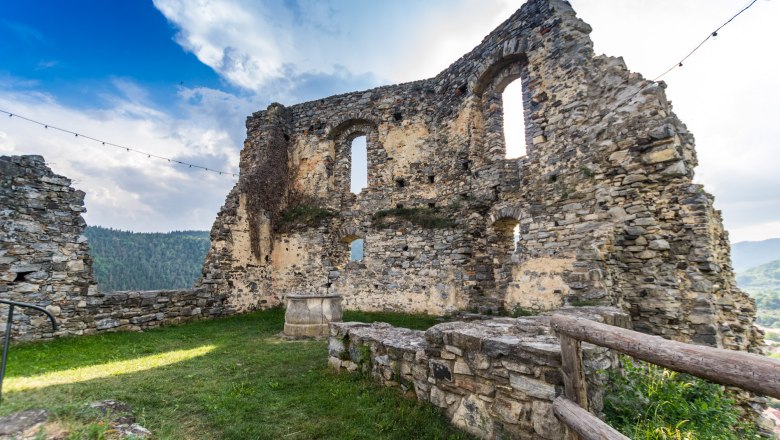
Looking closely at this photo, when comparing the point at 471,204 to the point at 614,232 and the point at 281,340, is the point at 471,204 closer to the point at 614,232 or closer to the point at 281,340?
the point at 614,232

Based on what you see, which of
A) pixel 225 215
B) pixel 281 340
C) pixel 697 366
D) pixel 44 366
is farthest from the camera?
pixel 225 215


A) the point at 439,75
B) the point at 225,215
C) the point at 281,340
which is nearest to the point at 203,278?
the point at 225,215

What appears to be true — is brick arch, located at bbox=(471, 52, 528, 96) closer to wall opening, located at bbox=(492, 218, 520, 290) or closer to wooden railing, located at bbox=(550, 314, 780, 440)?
wall opening, located at bbox=(492, 218, 520, 290)

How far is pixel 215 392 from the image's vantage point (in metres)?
4.35

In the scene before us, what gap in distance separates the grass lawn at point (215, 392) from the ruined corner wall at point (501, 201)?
436 centimetres

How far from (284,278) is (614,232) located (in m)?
10.7

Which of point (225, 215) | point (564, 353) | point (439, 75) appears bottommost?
point (564, 353)

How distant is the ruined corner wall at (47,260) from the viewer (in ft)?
23.5

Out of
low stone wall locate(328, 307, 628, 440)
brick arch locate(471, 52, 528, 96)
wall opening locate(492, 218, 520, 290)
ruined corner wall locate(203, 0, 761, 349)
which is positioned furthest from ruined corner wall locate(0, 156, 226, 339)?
brick arch locate(471, 52, 528, 96)

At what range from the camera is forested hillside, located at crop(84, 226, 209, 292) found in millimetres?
36263

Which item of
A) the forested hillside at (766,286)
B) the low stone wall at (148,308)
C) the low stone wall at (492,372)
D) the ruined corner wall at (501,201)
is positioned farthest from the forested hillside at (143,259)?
the forested hillside at (766,286)

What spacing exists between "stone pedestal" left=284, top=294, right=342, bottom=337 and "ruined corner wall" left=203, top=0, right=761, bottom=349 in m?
3.34

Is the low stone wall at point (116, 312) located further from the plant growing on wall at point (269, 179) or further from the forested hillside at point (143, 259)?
the forested hillside at point (143, 259)

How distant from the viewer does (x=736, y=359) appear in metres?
1.57
